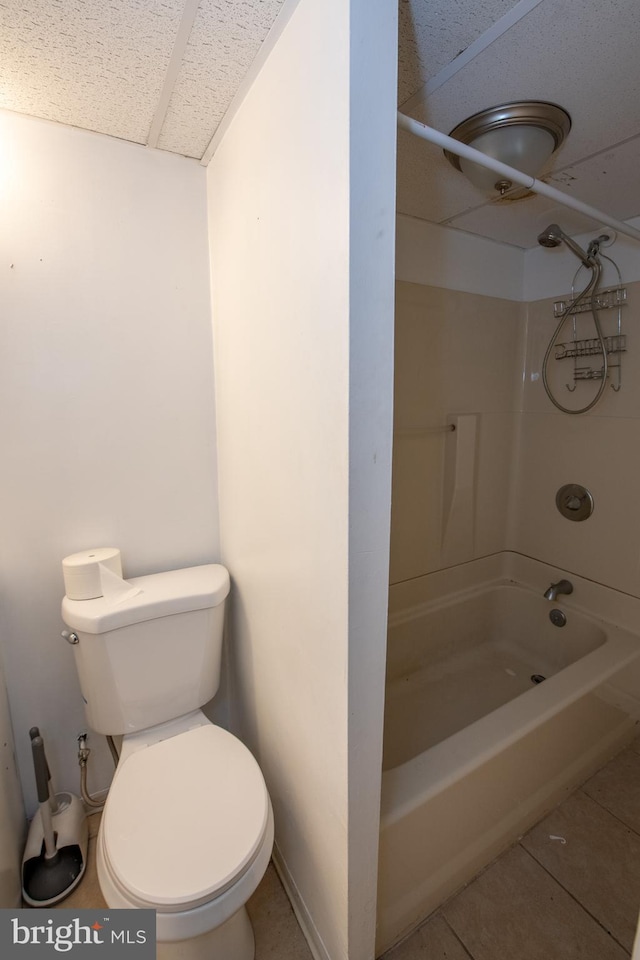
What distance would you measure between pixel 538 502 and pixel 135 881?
2106 millimetres

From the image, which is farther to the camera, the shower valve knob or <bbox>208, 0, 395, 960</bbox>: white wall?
the shower valve knob

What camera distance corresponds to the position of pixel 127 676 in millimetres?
1250

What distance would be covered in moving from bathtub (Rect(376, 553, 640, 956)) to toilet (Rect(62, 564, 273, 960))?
352 millimetres

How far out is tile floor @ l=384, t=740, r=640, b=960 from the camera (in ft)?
3.77

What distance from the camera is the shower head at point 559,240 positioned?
1.78 meters

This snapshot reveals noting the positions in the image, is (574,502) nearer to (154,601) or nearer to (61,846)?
(154,601)

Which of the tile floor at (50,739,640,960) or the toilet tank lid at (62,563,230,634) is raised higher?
the toilet tank lid at (62,563,230,634)

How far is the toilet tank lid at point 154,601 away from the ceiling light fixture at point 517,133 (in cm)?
139

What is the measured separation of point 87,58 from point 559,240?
1.72 m

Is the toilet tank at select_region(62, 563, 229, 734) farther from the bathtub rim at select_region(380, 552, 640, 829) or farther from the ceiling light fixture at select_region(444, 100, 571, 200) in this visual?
the ceiling light fixture at select_region(444, 100, 571, 200)

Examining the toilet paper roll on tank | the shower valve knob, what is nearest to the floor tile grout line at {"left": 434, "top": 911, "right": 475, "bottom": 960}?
the toilet paper roll on tank

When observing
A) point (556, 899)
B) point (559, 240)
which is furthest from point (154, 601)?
point (559, 240)

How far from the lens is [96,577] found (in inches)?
48.7

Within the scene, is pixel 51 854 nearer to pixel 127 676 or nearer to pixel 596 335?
pixel 127 676
